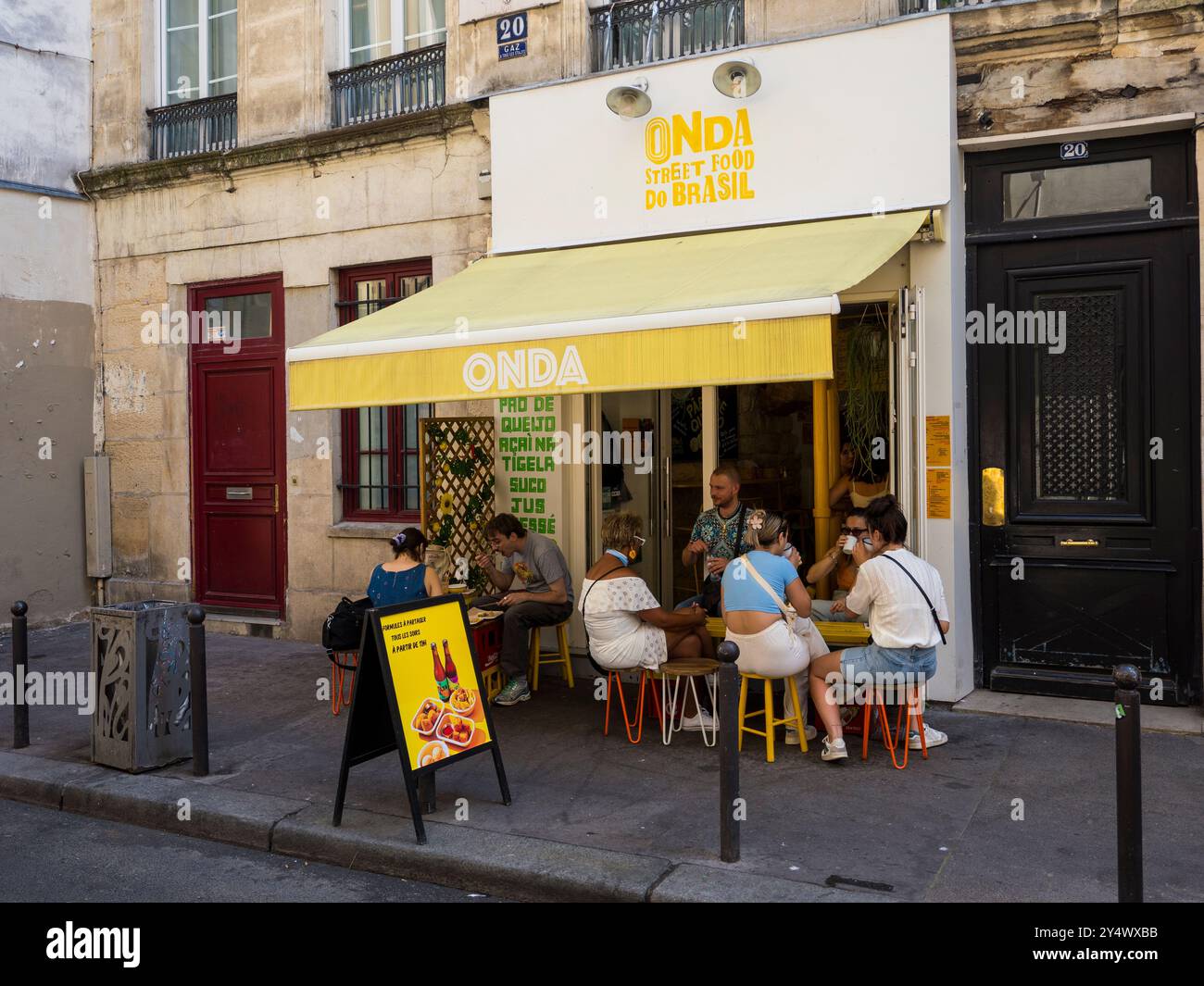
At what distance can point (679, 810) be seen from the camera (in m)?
5.32

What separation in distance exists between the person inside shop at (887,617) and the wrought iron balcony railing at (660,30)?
3941 millimetres

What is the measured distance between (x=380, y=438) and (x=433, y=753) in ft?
16.2

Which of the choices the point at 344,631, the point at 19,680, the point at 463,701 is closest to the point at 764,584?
the point at 463,701

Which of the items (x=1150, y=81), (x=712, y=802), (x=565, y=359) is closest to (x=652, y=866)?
(x=712, y=802)

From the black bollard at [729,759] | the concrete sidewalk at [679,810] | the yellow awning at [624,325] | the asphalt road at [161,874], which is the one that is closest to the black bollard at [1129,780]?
the concrete sidewalk at [679,810]

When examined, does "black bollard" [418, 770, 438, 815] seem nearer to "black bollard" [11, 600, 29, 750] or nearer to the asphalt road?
the asphalt road

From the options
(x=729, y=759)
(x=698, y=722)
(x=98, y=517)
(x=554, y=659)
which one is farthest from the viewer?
(x=98, y=517)

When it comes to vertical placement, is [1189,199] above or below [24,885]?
above

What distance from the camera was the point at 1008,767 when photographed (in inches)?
229

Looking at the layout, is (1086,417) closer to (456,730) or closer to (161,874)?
(456,730)

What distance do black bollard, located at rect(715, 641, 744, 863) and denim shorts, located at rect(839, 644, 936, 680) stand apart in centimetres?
143

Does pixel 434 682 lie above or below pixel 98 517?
below

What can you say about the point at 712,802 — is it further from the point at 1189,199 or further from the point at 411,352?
the point at 1189,199

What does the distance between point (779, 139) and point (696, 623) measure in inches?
128
